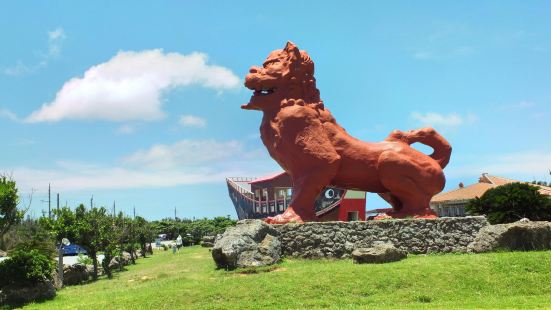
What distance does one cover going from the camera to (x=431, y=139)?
13.9m

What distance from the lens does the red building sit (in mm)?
26028

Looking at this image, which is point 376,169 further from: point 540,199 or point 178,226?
point 178,226

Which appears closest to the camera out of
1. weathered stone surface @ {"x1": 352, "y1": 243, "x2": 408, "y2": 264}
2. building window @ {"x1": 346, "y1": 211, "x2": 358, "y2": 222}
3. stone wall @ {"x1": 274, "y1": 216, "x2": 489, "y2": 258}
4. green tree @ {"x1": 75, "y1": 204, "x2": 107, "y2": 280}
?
weathered stone surface @ {"x1": 352, "y1": 243, "x2": 408, "y2": 264}

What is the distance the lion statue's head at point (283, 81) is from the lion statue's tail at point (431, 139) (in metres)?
2.38

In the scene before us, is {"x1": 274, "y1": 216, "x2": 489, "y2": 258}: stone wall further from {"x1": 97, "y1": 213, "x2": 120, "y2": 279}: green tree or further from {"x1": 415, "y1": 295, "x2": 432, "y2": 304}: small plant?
{"x1": 97, "y1": 213, "x2": 120, "y2": 279}: green tree

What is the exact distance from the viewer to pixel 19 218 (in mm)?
12242

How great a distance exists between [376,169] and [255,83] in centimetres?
391

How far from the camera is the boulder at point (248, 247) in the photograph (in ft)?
36.6

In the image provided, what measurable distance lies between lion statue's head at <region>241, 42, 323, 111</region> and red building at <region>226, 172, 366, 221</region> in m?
7.29

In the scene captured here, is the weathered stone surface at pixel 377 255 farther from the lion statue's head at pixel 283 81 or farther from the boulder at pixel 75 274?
the boulder at pixel 75 274

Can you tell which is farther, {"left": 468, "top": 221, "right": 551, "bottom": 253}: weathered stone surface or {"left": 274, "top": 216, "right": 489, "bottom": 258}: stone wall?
{"left": 274, "top": 216, "right": 489, "bottom": 258}: stone wall

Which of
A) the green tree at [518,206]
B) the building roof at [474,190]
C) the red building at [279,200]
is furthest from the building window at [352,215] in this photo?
the green tree at [518,206]

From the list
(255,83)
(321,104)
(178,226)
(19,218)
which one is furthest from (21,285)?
(178,226)

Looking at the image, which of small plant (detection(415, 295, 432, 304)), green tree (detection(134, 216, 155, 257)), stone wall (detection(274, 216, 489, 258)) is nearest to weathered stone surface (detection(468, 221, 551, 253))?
stone wall (detection(274, 216, 489, 258))
